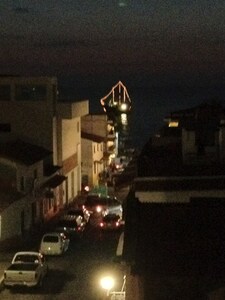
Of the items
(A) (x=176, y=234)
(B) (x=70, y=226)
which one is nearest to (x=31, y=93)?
(B) (x=70, y=226)

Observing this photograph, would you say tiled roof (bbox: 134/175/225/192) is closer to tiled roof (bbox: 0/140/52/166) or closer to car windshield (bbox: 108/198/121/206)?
tiled roof (bbox: 0/140/52/166)

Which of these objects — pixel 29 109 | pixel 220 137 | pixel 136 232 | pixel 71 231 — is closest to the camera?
pixel 136 232

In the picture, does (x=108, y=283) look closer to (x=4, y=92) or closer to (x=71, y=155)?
(x=4, y=92)

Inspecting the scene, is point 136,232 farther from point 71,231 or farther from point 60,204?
point 60,204

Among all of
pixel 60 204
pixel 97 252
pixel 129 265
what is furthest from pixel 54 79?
pixel 129 265

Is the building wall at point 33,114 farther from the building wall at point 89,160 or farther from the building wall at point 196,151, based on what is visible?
the building wall at point 196,151

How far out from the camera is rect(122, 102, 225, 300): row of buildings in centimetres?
761

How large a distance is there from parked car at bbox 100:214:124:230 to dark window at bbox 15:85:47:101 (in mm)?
7094

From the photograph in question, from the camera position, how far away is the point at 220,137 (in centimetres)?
958

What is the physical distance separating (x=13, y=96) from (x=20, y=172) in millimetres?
6766

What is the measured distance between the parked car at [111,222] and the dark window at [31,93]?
279 inches

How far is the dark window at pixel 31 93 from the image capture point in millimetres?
31469

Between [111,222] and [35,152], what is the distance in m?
4.71

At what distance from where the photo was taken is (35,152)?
29094mm
